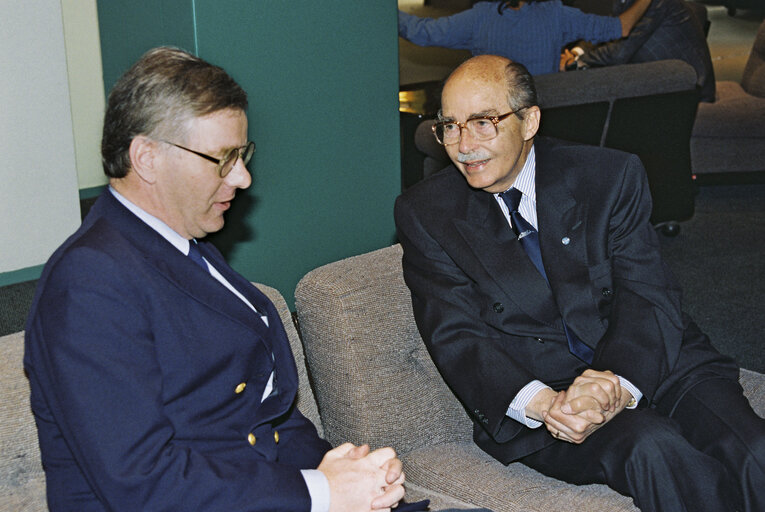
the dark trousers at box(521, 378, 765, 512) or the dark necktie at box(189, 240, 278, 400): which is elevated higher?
the dark necktie at box(189, 240, 278, 400)

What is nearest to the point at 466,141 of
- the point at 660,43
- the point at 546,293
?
the point at 546,293

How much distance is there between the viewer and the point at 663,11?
5.64 m

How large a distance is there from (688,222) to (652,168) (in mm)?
771

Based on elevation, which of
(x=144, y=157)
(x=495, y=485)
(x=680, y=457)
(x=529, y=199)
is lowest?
(x=495, y=485)

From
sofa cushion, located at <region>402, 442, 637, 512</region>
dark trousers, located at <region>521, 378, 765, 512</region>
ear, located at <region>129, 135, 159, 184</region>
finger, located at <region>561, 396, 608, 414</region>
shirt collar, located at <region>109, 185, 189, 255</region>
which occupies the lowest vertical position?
sofa cushion, located at <region>402, 442, 637, 512</region>

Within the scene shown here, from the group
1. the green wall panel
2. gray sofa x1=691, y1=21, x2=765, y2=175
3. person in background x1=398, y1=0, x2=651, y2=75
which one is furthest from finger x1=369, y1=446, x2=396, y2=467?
gray sofa x1=691, y1=21, x2=765, y2=175

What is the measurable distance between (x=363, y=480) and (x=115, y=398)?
0.47m

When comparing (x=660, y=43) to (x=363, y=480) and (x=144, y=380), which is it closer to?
(x=363, y=480)

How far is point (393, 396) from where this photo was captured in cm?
222

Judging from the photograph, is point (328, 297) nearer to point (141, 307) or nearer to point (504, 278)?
point (504, 278)

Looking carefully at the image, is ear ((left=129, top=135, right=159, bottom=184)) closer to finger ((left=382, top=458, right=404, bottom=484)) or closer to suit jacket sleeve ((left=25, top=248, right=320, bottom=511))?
suit jacket sleeve ((left=25, top=248, right=320, bottom=511))

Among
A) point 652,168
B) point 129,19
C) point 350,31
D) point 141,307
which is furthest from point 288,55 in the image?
point 652,168

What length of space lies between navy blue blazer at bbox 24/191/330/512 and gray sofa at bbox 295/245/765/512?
442mm

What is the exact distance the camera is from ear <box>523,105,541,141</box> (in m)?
2.32
